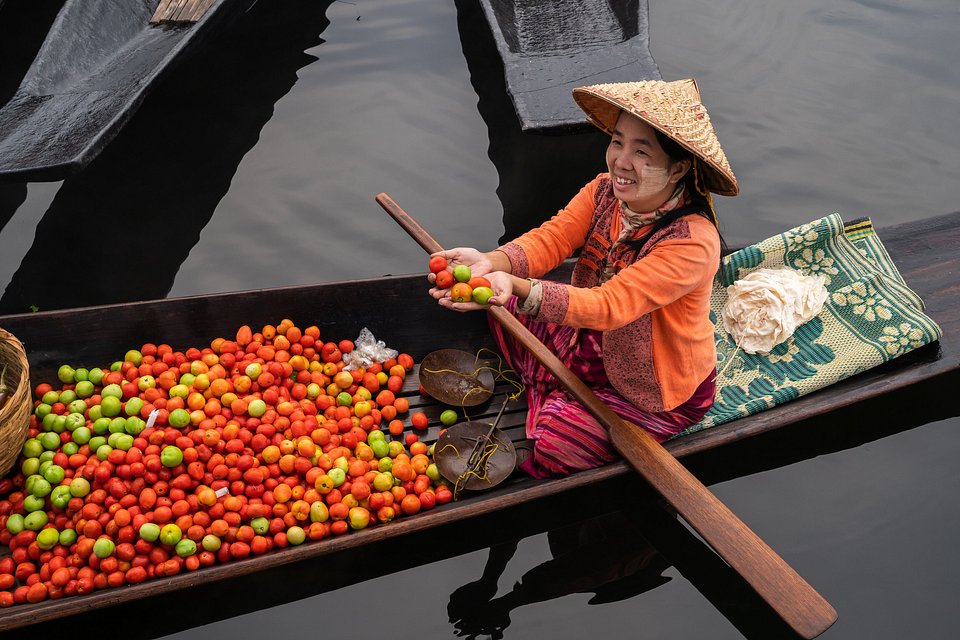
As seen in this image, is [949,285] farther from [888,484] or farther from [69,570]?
[69,570]

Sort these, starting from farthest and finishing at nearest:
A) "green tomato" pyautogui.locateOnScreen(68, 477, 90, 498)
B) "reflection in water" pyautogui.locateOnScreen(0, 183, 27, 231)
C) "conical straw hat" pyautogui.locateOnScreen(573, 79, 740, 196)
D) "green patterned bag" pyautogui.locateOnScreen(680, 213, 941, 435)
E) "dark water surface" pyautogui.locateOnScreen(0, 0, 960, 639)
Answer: "reflection in water" pyautogui.locateOnScreen(0, 183, 27, 231) → "green patterned bag" pyautogui.locateOnScreen(680, 213, 941, 435) → "dark water surface" pyautogui.locateOnScreen(0, 0, 960, 639) → "green tomato" pyautogui.locateOnScreen(68, 477, 90, 498) → "conical straw hat" pyautogui.locateOnScreen(573, 79, 740, 196)

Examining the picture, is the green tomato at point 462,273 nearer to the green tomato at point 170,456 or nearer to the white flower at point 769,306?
the green tomato at point 170,456

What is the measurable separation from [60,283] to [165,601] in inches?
90.8

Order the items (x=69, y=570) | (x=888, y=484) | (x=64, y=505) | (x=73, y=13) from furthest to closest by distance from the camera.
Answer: (x=73, y=13) → (x=888, y=484) → (x=64, y=505) → (x=69, y=570)

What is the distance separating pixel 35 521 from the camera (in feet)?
8.54

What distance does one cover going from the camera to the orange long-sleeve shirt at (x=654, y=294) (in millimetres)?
2445

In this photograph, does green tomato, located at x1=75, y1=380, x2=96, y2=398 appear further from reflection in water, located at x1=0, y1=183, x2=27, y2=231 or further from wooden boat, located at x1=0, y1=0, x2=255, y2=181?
reflection in water, located at x1=0, y1=183, x2=27, y2=231

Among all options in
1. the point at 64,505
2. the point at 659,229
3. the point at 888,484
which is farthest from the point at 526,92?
the point at 64,505

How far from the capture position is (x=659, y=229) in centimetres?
255

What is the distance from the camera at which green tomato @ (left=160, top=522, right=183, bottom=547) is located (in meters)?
2.52

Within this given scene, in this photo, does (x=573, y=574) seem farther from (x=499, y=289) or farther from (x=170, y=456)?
(x=170, y=456)

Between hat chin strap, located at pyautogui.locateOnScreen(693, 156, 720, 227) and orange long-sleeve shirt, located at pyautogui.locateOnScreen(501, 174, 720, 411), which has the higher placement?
hat chin strap, located at pyautogui.locateOnScreen(693, 156, 720, 227)

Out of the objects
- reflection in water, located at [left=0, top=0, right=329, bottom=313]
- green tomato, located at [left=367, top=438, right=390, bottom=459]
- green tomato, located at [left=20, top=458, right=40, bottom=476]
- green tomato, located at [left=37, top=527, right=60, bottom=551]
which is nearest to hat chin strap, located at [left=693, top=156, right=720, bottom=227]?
green tomato, located at [left=367, top=438, right=390, bottom=459]

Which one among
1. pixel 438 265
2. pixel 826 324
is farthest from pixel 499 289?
pixel 826 324
